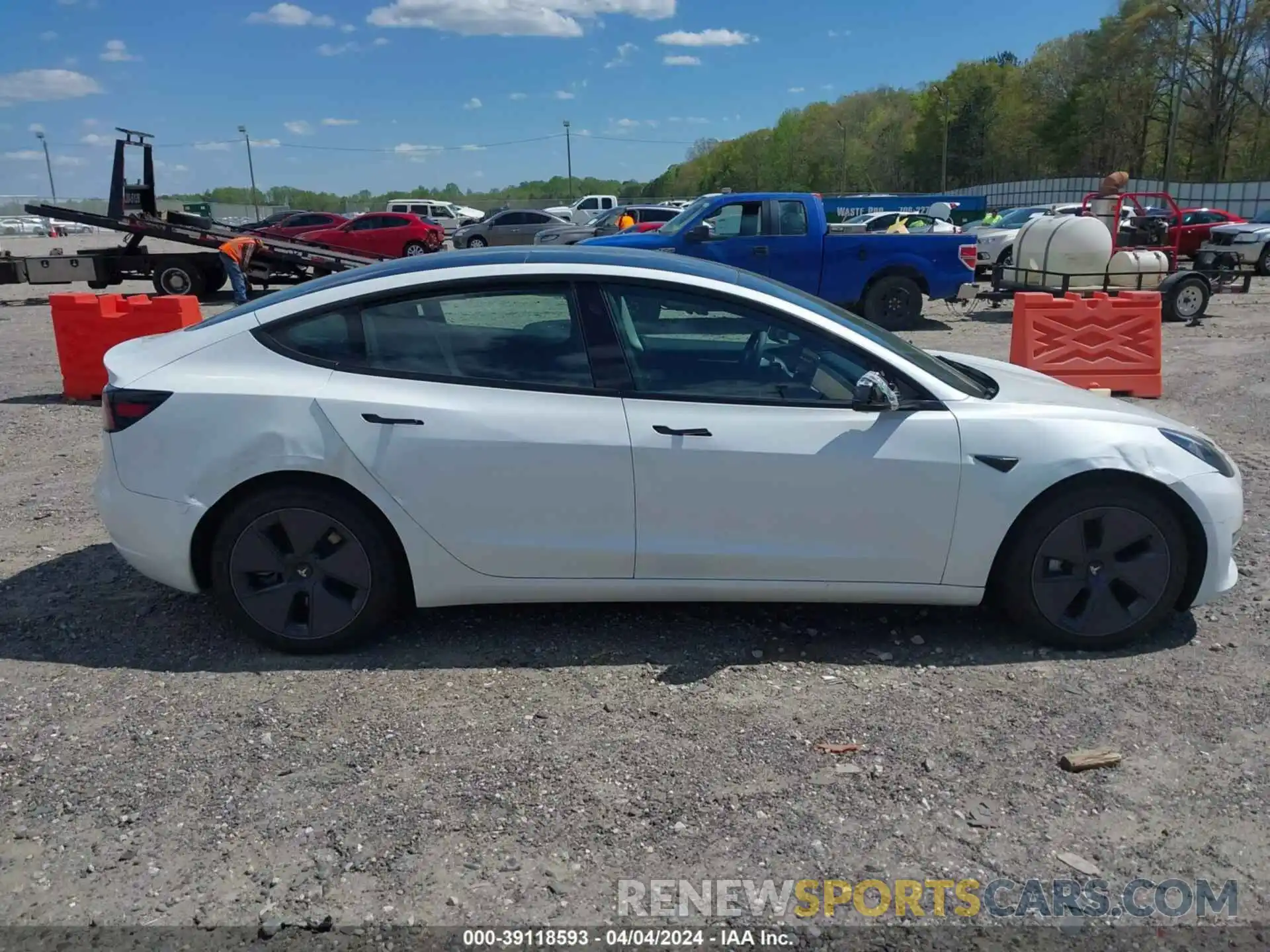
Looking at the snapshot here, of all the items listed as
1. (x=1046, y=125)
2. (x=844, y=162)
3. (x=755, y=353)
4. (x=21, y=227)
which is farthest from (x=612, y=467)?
(x=844, y=162)

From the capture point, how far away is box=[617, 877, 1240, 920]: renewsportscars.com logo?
2.55 meters

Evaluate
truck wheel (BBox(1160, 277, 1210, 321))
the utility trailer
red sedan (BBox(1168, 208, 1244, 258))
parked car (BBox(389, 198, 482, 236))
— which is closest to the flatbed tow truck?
the utility trailer

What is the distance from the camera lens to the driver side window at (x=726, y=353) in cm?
383

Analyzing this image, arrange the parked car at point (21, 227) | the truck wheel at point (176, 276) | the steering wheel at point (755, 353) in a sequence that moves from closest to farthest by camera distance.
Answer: the steering wheel at point (755, 353)
the truck wheel at point (176, 276)
the parked car at point (21, 227)

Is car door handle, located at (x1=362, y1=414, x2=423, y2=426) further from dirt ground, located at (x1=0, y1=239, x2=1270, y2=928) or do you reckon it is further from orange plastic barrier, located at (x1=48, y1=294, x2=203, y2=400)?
orange plastic barrier, located at (x1=48, y1=294, x2=203, y2=400)

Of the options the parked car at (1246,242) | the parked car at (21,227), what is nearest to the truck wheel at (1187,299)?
the parked car at (1246,242)

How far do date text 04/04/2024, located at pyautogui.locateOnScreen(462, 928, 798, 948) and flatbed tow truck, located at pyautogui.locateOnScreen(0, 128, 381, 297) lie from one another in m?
16.8

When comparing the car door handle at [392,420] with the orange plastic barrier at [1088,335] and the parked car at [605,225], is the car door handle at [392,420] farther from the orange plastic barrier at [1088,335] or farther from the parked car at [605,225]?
the parked car at [605,225]

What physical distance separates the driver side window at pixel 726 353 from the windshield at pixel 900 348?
17 centimetres

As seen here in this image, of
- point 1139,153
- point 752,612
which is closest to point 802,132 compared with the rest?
point 1139,153

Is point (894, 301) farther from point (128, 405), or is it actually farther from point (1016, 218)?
point (1016, 218)

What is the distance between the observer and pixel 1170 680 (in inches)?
147

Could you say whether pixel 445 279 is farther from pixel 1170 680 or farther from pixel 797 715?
pixel 1170 680

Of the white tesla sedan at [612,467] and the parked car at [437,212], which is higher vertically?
the parked car at [437,212]
